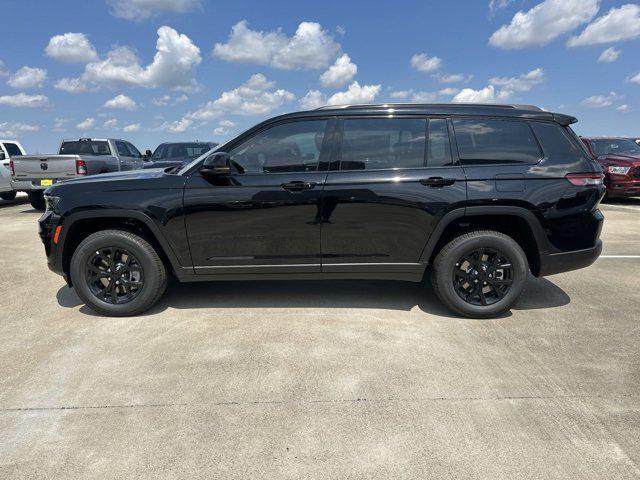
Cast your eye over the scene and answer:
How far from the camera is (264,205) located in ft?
11.9

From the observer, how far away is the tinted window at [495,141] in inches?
144

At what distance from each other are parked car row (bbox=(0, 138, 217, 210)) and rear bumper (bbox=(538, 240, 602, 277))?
785 centimetres

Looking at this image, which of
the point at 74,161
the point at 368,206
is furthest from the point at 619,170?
the point at 74,161

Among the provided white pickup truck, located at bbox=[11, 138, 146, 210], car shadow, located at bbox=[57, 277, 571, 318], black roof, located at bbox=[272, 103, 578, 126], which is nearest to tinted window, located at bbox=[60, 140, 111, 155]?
white pickup truck, located at bbox=[11, 138, 146, 210]

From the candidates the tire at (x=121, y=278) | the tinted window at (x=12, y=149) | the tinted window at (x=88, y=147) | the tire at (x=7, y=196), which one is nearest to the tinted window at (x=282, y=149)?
the tire at (x=121, y=278)

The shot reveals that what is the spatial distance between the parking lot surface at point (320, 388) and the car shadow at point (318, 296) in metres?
0.03

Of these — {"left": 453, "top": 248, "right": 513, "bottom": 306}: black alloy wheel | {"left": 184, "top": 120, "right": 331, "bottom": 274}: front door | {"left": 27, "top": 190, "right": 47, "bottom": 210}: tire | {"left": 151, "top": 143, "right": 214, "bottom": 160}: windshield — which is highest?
{"left": 151, "top": 143, "right": 214, "bottom": 160}: windshield

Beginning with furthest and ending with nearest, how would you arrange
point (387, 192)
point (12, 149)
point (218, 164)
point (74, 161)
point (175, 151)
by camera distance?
1. point (12, 149)
2. point (175, 151)
3. point (74, 161)
4. point (387, 192)
5. point (218, 164)

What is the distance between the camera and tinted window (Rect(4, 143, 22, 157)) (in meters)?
12.6

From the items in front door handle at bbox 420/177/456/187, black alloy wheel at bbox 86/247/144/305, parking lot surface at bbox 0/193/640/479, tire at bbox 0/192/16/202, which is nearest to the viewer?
parking lot surface at bbox 0/193/640/479

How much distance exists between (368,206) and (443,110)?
1086 millimetres

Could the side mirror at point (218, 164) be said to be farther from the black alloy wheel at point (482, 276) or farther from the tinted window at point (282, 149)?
the black alloy wheel at point (482, 276)

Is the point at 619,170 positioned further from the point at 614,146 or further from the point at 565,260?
the point at 565,260

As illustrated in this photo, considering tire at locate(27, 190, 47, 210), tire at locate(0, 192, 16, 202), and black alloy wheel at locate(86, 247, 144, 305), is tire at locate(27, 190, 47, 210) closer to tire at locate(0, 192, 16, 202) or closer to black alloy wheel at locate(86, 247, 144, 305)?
tire at locate(0, 192, 16, 202)
